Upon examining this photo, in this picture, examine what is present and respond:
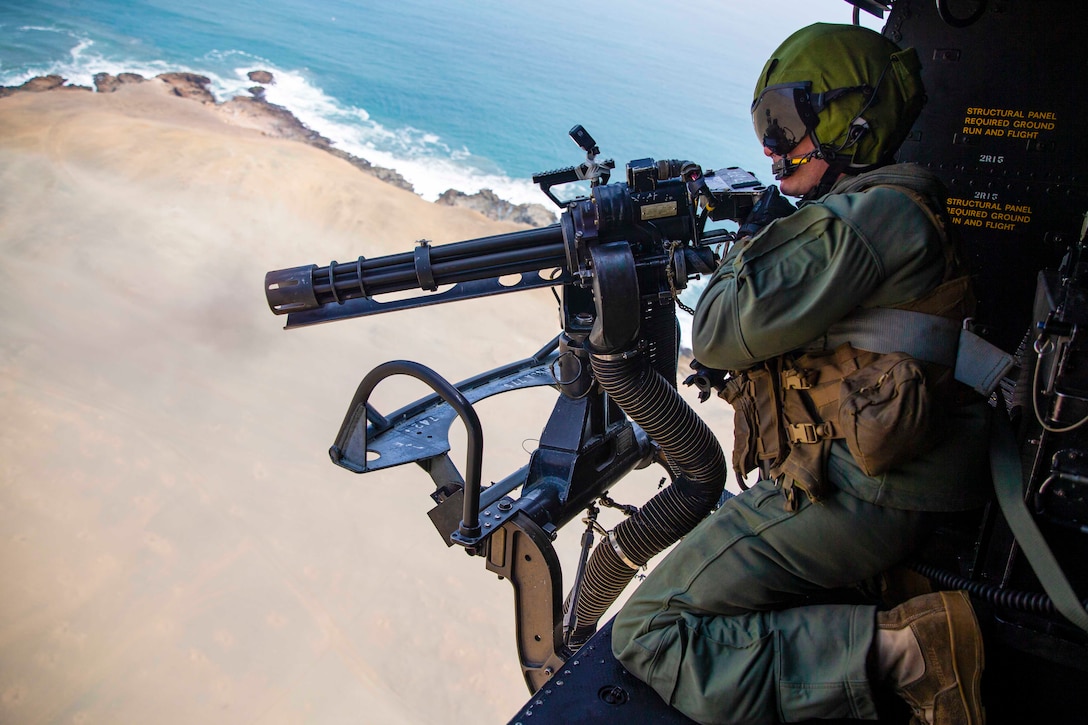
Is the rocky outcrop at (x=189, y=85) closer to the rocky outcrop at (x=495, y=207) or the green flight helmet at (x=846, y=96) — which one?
the rocky outcrop at (x=495, y=207)

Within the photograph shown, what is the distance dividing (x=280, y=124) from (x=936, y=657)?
48.2ft

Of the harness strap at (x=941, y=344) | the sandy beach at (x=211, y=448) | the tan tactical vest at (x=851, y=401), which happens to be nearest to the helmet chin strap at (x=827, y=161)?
the tan tactical vest at (x=851, y=401)

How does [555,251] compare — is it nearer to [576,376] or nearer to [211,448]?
[576,376]

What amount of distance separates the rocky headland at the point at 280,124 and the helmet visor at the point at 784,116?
11.3 meters

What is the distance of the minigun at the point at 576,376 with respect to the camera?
271 cm

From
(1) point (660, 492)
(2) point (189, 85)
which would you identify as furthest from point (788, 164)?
(2) point (189, 85)

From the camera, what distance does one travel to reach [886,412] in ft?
6.19

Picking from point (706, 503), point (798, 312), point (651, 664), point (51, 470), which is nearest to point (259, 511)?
point (51, 470)

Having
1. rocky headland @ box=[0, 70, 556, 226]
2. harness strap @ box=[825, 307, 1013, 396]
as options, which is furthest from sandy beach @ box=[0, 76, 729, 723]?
harness strap @ box=[825, 307, 1013, 396]

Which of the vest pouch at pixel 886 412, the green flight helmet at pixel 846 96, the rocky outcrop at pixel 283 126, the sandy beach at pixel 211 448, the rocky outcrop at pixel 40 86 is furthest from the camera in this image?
the rocky outcrop at pixel 283 126

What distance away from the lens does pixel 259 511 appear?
767cm

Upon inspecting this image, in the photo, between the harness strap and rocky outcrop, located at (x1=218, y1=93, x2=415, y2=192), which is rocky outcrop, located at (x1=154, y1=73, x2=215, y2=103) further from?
the harness strap

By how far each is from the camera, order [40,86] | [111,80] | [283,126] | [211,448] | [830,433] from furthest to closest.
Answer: [283,126] < [111,80] < [40,86] < [211,448] < [830,433]

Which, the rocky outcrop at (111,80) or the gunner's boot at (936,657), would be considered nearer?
the gunner's boot at (936,657)
